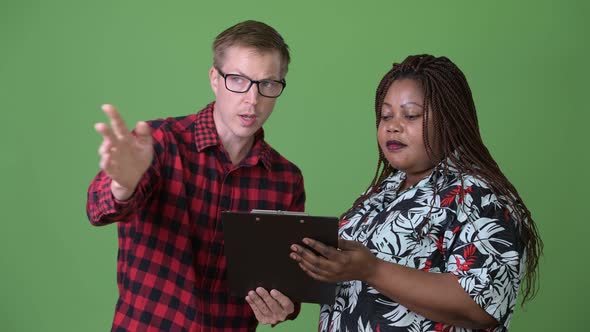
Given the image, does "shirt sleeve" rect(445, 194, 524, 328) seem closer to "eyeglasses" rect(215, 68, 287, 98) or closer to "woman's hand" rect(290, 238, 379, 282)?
"woman's hand" rect(290, 238, 379, 282)

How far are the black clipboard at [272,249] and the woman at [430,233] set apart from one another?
0.14 ft

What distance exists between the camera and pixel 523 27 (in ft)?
10.7

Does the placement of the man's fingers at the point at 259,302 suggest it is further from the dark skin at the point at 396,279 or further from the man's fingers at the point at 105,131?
the man's fingers at the point at 105,131

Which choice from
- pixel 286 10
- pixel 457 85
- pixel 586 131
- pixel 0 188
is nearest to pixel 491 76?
pixel 586 131

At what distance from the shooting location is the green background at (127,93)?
11.2 feet

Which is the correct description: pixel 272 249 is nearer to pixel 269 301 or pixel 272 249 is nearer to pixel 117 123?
pixel 269 301

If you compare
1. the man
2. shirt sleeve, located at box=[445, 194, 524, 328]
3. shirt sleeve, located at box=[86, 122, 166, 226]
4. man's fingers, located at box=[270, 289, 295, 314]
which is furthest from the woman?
shirt sleeve, located at box=[86, 122, 166, 226]

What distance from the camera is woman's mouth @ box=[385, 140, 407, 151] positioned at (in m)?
2.16

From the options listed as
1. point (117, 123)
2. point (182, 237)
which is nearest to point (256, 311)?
point (182, 237)

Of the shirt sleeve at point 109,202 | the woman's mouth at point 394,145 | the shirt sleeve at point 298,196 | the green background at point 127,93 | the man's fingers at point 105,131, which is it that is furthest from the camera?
the green background at point 127,93

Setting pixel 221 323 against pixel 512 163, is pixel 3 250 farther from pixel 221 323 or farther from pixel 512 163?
pixel 512 163

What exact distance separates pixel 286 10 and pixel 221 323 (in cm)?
169

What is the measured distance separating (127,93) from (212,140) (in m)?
1.45

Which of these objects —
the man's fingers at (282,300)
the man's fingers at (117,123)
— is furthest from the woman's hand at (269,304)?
the man's fingers at (117,123)
